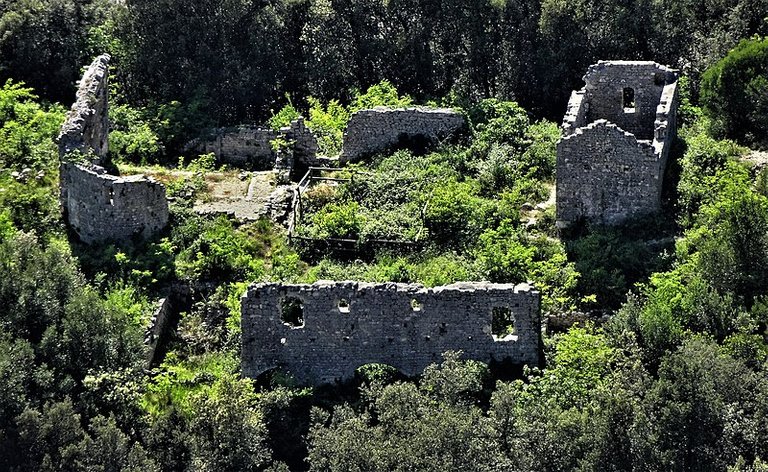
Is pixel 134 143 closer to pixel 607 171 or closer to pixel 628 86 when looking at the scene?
pixel 628 86

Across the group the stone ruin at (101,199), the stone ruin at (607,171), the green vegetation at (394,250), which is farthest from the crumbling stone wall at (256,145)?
the stone ruin at (607,171)

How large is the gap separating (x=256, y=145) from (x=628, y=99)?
9.23 metres

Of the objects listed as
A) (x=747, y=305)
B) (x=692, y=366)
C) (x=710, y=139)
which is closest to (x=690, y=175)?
(x=710, y=139)

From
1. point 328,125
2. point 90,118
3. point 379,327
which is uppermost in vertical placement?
point 90,118

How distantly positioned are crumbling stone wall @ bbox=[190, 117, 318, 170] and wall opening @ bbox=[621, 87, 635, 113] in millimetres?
7531

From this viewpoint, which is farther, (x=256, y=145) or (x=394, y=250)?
(x=256, y=145)

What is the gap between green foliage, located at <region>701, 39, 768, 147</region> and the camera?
1903 inches

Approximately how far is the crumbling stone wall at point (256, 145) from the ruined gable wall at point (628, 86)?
22.6 feet

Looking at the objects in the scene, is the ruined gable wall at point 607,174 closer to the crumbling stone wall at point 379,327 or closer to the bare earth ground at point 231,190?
the crumbling stone wall at point 379,327

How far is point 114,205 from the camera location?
150ft

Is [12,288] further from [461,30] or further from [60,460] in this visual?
[461,30]

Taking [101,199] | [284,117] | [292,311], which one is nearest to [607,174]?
[292,311]

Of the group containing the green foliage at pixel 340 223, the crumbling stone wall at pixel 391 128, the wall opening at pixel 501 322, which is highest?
the crumbling stone wall at pixel 391 128

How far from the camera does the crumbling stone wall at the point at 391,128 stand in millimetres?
49344
